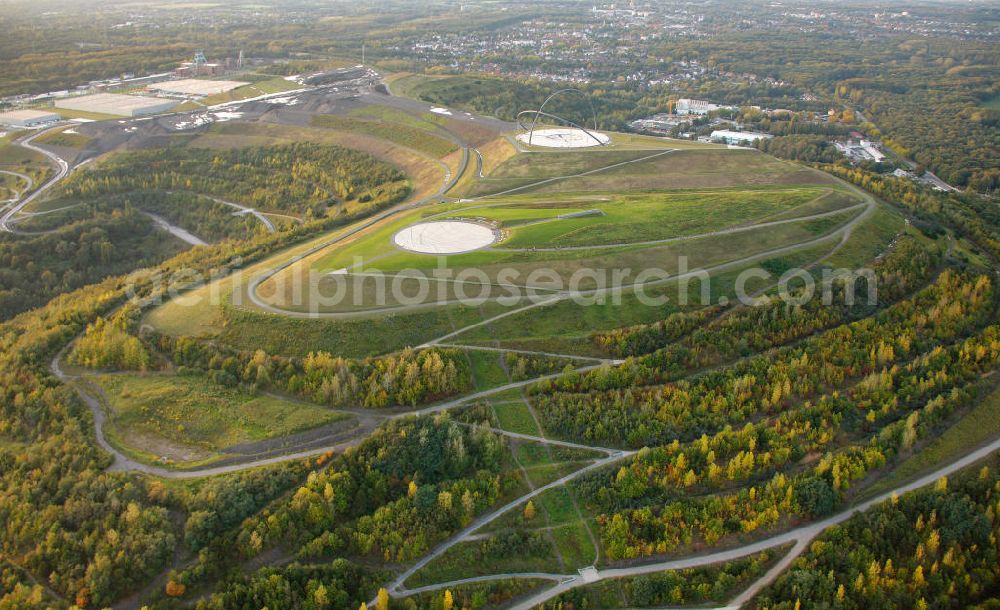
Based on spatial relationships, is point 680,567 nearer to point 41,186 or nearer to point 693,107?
point 41,186

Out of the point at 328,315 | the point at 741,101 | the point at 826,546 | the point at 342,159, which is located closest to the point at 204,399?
the point at 328,315

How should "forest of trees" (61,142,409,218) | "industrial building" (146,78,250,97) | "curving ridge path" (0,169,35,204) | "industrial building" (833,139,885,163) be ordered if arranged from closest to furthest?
1. "forest of trees" (61,142,409,218)
2. "curving ridge path" (0,169,35,204)
3. "industrial building" (833,139,885,163)
4. "industrial building" (146,78,250,97)

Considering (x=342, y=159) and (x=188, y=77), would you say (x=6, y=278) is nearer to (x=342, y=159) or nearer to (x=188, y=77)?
(x=342, y=159)

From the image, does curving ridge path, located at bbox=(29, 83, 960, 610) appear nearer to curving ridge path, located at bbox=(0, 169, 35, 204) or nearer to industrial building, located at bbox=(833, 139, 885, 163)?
curving ridge path, located at bbox=(0, 169, 35, 204)

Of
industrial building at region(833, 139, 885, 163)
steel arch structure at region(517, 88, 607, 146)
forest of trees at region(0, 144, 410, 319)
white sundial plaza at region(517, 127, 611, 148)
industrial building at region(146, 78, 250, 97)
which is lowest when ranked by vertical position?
forest of trees at region(0, 144, 410, 319)

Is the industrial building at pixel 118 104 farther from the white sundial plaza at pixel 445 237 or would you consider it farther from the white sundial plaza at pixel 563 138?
the white sundial plaza at pixel 445 237

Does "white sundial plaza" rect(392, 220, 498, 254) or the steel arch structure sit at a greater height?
the steel arch structure

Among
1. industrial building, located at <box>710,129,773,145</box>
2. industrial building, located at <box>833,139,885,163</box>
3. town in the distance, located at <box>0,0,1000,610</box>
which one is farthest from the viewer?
industrial building, located at <box>710,129,773,145</box>

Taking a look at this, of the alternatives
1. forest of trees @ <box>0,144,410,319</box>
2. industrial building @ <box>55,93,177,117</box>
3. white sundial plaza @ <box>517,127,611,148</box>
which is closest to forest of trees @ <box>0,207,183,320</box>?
forest of trees @ <box>0,144,410,319</box>
